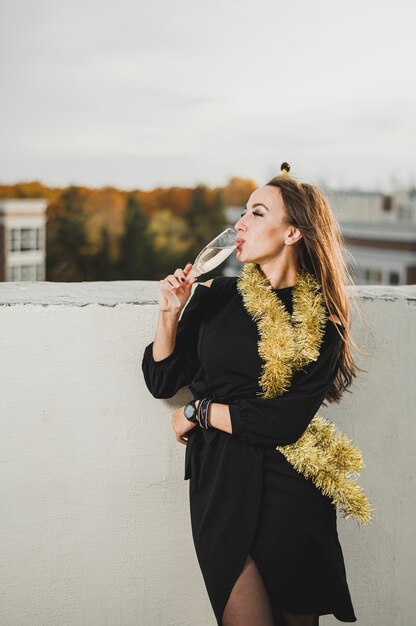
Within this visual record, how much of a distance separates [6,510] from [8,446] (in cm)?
16

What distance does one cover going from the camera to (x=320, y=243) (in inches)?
61.1

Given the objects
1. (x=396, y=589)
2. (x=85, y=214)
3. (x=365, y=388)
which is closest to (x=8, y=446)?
(x=365, y=388)

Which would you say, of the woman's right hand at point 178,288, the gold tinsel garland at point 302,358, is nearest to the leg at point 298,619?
the gold tinsel garland at point 302,358

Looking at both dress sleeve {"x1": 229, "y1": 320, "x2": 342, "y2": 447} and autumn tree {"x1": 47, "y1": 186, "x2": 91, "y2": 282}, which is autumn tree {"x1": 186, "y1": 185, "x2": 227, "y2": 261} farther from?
dress sleeve {"x1": 229, "y1": 320, "x2": 342, "y2": 447}

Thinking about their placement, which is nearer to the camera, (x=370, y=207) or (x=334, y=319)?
(x=334, y=319)

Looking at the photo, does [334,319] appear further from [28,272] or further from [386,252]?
[28,272]

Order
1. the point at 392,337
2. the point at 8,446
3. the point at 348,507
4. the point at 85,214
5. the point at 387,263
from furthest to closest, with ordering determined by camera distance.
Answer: the point at 85,214 → the point at 387,263 → the point at 392,337 → the point at 8,446 → the point at 348,507

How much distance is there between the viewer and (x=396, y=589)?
2.04m

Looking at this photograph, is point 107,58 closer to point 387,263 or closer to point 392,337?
point 387,263

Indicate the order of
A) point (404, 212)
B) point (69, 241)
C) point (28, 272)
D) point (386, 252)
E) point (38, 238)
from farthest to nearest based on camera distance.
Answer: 1. point (69, 241)
2. point (38, 238)
3. point (28, 272)
4. point (404, 212)
5. point (386, 252)

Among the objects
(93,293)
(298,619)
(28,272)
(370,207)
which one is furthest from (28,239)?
(298,619)

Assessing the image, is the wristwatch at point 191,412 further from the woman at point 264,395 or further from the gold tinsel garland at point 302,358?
the gold tinsel garland at point 302,358

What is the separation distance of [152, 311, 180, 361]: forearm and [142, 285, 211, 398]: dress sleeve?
2 centimetres

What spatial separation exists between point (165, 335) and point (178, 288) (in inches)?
4.2
